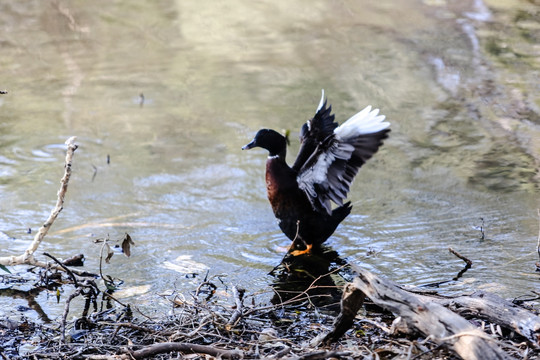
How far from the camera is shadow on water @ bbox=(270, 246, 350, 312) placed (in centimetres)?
445

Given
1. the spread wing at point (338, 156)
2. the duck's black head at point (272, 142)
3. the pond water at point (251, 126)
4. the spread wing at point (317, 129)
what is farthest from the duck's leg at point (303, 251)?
the duck's black head at point (272, 142)

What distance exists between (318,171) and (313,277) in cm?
76

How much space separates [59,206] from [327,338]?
1615 millimetres

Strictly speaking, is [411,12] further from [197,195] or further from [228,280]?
[228,280]

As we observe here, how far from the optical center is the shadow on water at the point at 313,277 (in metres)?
4.45

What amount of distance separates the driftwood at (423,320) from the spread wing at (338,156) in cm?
160

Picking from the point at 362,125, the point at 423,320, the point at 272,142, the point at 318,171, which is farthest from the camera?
the point at 272,142

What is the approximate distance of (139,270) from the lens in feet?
16.1

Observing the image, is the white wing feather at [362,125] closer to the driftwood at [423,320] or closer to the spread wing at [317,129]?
the spread wing at [317,129]

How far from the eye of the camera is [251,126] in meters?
7.90

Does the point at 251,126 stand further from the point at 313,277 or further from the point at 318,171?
the point at 313,277

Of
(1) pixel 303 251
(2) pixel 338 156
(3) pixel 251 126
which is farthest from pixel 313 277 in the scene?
(3) pixel 251 126

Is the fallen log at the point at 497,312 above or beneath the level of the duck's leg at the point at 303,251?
above

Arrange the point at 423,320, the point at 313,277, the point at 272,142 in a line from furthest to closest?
the point at 272,142 < the point at 313,277 < the point at 423,320
